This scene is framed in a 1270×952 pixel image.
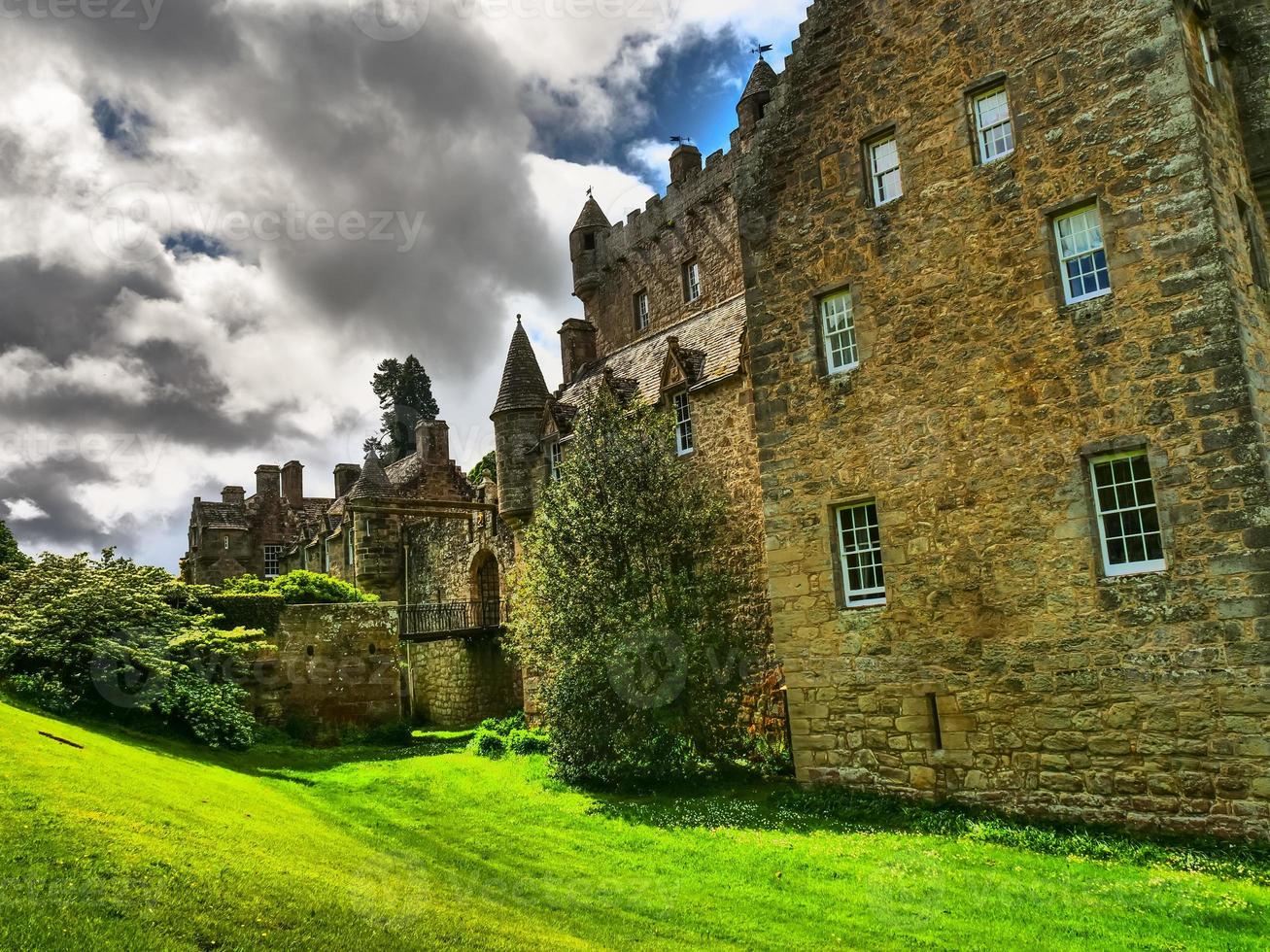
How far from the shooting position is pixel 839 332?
Result: 16078 millimetres

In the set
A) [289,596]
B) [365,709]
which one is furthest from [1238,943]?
[289,596]

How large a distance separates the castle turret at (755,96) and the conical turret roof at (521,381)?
10693mm

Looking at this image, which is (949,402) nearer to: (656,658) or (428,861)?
(656,658)

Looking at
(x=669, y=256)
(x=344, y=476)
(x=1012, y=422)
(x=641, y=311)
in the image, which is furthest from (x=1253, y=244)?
(x=344, y=476)

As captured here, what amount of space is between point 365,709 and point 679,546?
10.4 metres

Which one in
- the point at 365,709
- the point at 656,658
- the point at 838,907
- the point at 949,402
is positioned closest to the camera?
the point at 838,907

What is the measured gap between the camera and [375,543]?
39.8m

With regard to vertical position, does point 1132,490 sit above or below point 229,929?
above

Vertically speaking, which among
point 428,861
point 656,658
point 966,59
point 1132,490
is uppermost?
point 966,59

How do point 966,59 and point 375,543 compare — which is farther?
point 375,543

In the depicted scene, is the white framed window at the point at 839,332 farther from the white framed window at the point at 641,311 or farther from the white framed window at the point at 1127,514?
the white framed window at the point at 641,311

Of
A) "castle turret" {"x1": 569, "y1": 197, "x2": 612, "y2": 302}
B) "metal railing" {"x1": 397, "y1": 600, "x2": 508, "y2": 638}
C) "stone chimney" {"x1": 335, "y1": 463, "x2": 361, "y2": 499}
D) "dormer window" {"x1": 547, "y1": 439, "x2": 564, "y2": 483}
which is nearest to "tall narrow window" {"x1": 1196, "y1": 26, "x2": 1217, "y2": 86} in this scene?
"dormer window" {"x1": 547, "y1": 439, "x2": 564, "y2": 483}

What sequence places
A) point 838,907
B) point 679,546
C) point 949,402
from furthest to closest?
point 679,546 → point 949,402 → point 838,907

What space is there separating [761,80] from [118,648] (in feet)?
86.4
